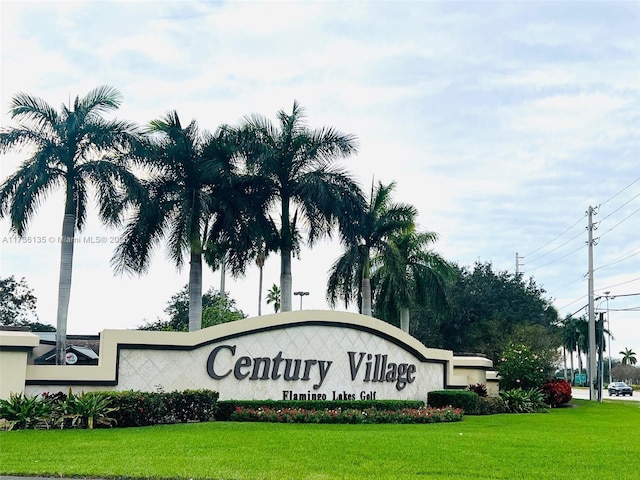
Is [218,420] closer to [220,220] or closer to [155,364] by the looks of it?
[155,364]

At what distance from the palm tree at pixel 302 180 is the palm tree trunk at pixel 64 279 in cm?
708

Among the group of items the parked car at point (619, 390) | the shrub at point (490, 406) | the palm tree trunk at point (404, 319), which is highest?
the palm tree trunk at point (404, 319)

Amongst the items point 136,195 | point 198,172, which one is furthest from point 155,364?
point 198,172

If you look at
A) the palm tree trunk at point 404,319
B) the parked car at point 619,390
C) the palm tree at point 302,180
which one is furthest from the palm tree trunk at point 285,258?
the parked car at point 619,390

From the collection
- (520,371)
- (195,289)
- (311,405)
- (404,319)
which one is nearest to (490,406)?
(520,371)

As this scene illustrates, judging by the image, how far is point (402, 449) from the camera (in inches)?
548

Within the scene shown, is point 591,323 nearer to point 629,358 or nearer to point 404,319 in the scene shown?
point 404,319

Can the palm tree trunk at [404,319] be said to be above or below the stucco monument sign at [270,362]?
above

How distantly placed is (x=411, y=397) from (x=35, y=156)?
15.6 meters

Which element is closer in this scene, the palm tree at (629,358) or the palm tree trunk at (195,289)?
the palm tree trunk at (195,289)

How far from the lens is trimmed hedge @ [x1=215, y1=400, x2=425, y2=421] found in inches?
838

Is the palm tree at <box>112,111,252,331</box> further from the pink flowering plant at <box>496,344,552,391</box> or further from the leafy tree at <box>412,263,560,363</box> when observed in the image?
the leafy tree at <box>412,263,560,363</box>

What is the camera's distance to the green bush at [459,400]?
88.3ft

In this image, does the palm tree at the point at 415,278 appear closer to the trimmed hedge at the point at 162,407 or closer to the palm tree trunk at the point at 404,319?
the palm tree trunk at the point at 404,319
